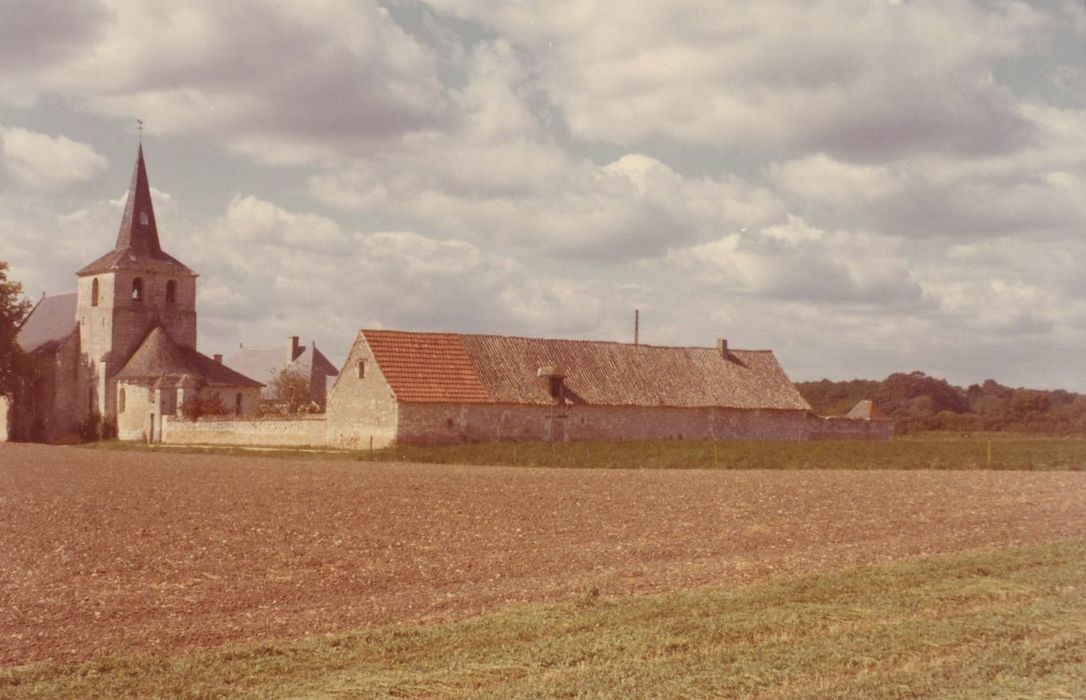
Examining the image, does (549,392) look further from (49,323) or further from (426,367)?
(49,323)

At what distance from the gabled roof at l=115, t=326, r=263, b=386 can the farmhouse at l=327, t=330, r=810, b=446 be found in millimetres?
19453

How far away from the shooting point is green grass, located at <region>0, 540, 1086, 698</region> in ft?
25.8

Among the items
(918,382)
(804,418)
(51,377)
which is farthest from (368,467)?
(918,382)

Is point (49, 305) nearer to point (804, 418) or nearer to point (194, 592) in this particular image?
point (804, 418)

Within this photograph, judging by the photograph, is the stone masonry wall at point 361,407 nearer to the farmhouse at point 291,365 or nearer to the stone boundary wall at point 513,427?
the stone boundary wall at point 513,427

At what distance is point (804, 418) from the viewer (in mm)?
62594

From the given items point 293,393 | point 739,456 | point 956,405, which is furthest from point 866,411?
point 739,456

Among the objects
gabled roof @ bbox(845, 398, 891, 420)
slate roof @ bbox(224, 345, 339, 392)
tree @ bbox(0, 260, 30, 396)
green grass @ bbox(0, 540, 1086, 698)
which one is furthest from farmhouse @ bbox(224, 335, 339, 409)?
green grass @ bbox(0, 540, 1086, 698)

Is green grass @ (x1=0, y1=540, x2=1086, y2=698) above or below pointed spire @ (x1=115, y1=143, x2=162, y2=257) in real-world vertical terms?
below

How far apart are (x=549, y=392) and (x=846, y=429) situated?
23.2m

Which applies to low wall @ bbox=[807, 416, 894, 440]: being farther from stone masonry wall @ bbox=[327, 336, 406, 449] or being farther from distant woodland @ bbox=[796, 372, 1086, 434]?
stone masonry wall @ bbox=[327, 336, 406, 449]

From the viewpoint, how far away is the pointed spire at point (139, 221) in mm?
73438

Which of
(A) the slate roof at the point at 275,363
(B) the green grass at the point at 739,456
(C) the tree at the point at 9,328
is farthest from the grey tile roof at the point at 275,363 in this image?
(B) the green grass at the point at 739,456

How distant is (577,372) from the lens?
5550 centimetres
